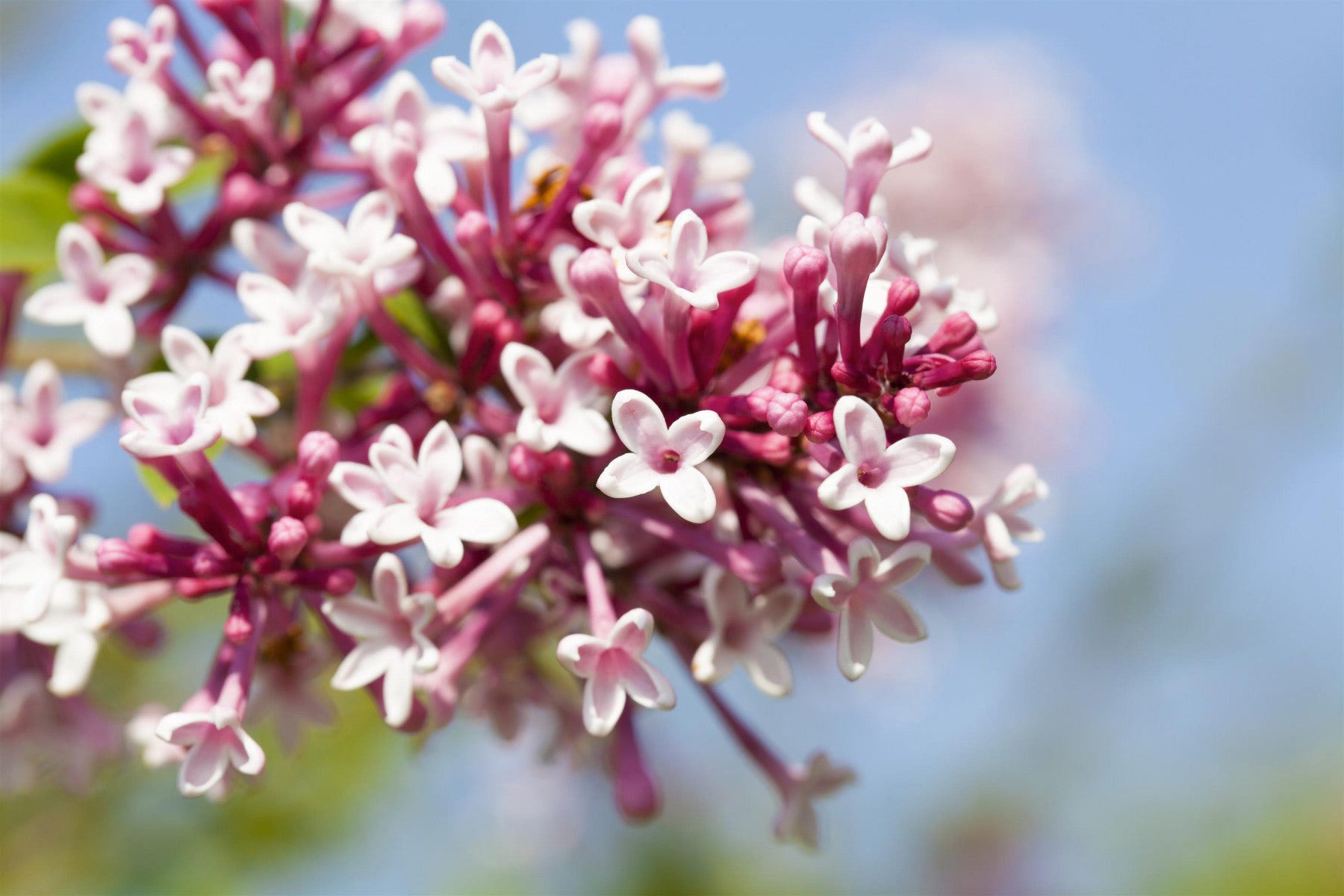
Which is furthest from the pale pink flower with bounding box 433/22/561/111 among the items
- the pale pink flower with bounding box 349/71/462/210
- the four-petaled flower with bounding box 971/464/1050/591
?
the four-petaled flower with bounding box 971/464/1050/591

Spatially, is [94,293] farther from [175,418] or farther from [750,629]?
[750,629]

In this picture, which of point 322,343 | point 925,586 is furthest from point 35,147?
point 925,586

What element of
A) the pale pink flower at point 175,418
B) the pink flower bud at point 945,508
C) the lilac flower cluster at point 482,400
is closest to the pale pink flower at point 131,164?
the lilac flower cluster at point 482,400

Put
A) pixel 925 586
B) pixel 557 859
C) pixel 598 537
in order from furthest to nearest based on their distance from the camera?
pixel 557 859
pixel 925 586
pixel 598 537

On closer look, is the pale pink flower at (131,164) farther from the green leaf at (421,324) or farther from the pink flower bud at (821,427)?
the pink flower bud at (821,427)

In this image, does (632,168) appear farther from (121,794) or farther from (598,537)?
(121,794)

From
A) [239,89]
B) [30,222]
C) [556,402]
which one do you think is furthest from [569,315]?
[30,222]

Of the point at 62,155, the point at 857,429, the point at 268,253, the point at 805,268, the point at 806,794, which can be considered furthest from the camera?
the point at 62,155
